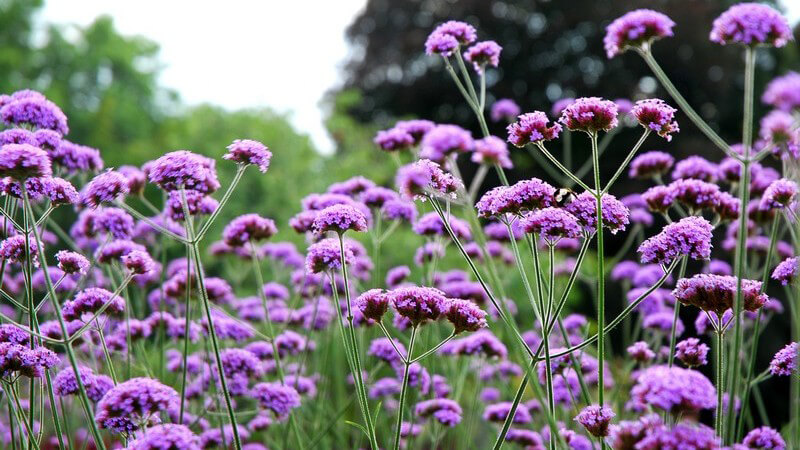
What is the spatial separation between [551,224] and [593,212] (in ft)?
0.77

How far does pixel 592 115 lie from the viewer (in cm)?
219

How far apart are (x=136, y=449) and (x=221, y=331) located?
76.8 inches

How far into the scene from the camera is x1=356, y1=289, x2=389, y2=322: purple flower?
90.3 inches

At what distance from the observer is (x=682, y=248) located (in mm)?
2131

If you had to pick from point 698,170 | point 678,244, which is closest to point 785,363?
point 678,244

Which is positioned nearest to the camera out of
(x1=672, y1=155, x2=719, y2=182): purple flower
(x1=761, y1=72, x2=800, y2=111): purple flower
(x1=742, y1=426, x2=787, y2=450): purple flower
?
(x1=761, y1=72, x2=800, y2=111): purple flower

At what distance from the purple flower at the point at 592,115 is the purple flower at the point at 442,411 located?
155cm

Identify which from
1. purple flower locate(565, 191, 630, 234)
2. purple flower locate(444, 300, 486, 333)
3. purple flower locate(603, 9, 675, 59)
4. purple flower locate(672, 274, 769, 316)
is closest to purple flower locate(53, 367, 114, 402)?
purple flower locate(444, 300, 486, 333)

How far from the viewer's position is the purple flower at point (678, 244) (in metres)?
2.13

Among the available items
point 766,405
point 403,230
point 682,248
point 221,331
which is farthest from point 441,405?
point 403,230

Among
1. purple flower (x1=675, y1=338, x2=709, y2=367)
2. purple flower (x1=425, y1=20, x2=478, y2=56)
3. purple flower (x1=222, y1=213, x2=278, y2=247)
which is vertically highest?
purple flower (x1=425, y1=20, x2=478, y2=56)

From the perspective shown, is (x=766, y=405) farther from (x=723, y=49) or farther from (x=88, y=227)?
(x=723, y=49)

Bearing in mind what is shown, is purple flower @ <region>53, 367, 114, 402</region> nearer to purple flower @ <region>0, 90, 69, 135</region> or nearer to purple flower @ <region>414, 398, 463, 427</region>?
purple flower @ <region>0, 90, 69, 135</region>

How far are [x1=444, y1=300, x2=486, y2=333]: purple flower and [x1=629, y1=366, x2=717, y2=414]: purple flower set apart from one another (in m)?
0.77
